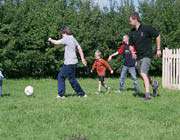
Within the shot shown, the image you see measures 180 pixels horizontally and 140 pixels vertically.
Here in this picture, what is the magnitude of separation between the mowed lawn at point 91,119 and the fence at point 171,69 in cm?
483

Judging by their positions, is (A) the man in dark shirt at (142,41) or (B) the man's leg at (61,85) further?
(B) the man's leg at (61,85)

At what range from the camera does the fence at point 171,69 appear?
63.9 feet

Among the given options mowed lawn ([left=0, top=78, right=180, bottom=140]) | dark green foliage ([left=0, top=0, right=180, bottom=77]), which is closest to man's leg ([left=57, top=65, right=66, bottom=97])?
mowed lawn ([left=0, top=78, right=180, bottom=140])

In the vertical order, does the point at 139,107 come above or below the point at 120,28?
below

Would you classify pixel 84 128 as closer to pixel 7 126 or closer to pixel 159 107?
pixel 7 126

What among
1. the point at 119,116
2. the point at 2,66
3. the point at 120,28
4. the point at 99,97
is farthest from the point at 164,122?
the point at 120,28

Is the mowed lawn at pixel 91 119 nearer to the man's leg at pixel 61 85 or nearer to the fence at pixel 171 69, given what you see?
the man's leg at pixel 61 85

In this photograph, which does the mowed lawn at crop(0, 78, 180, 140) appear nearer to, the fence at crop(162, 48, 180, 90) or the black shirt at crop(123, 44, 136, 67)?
the black shirt at crop(123, 44, 136, 67)

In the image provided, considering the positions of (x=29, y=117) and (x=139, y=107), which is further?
(x=139, y=107)

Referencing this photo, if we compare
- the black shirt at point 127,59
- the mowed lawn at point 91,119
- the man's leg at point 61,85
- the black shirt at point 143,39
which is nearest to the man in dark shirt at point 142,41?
the black shirt at point 143,39

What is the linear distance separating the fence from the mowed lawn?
15.8 ft

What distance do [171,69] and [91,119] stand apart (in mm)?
8543

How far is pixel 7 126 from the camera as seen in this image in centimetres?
1113

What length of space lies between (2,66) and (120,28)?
6158mm
